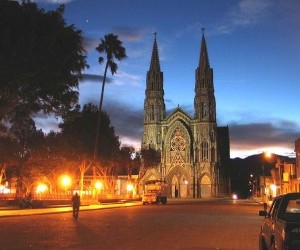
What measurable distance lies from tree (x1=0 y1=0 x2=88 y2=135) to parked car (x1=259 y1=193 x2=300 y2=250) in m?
12.7

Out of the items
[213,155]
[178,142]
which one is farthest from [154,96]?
[213,155]

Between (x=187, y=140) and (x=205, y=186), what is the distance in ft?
34.6

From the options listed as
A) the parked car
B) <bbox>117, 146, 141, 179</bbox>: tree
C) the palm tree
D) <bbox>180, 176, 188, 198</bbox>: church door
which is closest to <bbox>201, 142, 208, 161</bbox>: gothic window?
<bbox>180, 176, 188, 198</bbox>: church door

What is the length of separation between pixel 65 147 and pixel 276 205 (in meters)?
46.5

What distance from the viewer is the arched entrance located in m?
98.4

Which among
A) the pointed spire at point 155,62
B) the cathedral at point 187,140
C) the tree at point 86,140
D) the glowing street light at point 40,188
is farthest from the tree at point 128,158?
the pointed spire at point 155,62

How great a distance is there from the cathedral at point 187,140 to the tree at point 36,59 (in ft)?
253

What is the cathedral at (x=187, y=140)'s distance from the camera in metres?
99.2

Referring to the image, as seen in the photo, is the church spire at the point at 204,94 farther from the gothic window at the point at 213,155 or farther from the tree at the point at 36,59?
the tree at the point at 36,59

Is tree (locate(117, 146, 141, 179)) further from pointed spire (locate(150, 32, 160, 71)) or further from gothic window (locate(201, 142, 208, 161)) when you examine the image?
pointed spire (locate(150, 32, 160, 71))

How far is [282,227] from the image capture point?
25.6ft

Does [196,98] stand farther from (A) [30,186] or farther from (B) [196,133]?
(A) [30,186]

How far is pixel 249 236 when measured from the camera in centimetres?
1750

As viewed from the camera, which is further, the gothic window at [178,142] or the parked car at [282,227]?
the gothic window at [178,142]
